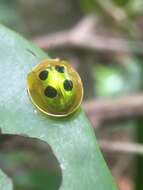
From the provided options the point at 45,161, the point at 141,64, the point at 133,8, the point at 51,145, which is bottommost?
the point at 45,161

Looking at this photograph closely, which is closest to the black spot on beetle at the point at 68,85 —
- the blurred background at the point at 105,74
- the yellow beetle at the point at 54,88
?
the yellow beetle at the point at 54,88

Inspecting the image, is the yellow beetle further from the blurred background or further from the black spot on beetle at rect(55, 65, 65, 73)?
the blurred background

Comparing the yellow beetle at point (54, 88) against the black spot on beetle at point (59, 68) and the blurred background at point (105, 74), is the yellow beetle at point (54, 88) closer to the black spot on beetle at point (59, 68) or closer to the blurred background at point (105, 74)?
the black spot on beetle at point (59, 68)

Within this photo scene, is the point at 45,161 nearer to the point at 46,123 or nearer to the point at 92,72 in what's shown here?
the point at 92,72

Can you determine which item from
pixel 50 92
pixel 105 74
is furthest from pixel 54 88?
pixel 105 74

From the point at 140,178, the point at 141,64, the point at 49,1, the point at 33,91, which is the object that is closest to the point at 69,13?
the point at 49,1

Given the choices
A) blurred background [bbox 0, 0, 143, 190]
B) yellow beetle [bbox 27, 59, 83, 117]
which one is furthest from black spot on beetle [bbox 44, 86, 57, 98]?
blurred background [bbox 0, 0, 143, 190]

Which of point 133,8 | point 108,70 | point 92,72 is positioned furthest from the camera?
point 92,72
